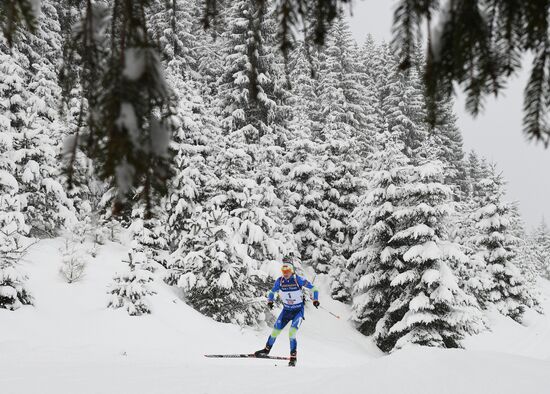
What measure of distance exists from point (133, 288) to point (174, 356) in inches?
128

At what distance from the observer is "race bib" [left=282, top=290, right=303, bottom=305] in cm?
978

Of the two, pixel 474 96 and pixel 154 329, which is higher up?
pixel 474 96

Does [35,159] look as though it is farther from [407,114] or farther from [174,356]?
[407,114]

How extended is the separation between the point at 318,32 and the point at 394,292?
61.0 feet

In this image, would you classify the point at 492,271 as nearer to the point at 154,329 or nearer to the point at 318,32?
the point at 154,329

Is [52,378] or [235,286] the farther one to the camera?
[235,286]

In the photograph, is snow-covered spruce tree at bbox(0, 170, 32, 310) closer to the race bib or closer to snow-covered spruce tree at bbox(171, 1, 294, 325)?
snow-covered spruce tree at bbox(171, 1, 294, 325)

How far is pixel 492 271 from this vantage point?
27.1 meters

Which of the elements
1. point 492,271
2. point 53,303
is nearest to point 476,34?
point 53,303

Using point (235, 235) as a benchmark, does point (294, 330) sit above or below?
below

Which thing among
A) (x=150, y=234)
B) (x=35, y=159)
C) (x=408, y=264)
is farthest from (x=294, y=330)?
(x=35, y=159)

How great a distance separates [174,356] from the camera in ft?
30.8

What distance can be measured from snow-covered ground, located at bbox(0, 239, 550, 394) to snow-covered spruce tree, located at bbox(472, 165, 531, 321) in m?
12.1

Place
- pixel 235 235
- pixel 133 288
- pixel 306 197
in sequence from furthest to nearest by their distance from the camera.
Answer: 1. pixel 306 197
2. pixel 235 235
3. pixel 133 288
